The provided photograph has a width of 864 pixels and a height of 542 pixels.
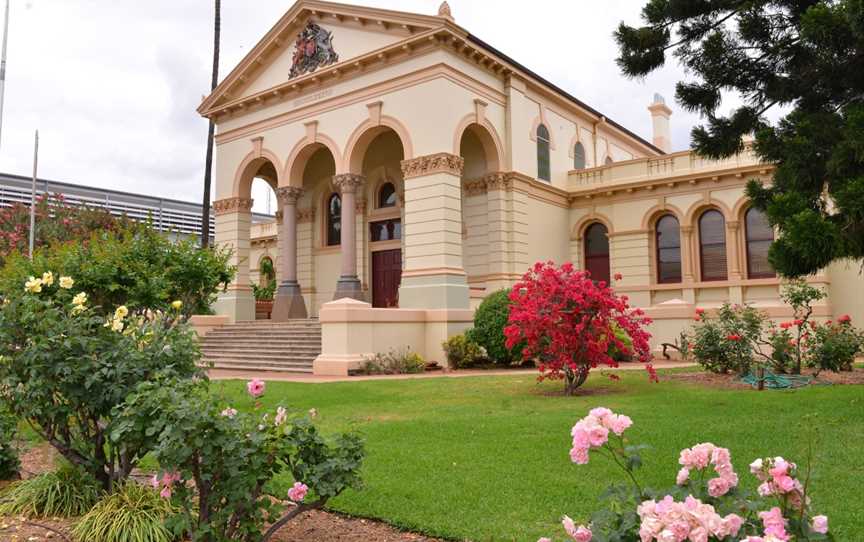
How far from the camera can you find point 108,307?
10719mm

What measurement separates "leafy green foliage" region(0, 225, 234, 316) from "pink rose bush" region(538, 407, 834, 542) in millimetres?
8980

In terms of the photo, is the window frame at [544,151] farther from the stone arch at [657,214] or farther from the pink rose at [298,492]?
the pink rose at [298,492]

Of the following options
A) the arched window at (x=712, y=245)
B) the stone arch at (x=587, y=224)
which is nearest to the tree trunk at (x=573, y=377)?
the arched window at (x=712, y=245)

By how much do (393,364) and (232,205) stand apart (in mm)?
11299

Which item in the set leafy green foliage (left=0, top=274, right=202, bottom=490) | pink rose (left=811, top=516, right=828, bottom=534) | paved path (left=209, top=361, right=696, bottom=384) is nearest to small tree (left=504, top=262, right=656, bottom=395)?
paved path (left=209, top=361, right=696, bottom=384)

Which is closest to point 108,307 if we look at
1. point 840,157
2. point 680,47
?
point 680,47

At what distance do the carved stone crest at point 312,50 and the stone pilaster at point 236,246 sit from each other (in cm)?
536

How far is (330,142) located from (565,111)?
9.28 metres

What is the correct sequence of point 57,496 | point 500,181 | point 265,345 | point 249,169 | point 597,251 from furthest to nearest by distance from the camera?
point 597,251, point 249,169, point 500,181, point 265,345, point 57,496

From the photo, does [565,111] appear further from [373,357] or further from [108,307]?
[108,307]

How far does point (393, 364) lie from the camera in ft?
57.3

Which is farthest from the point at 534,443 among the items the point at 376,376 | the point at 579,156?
the point at 579,156

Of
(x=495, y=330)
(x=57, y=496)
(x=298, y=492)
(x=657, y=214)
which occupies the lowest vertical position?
(x=57, y=496)

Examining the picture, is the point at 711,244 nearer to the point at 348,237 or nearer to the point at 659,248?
the point at 659,248
